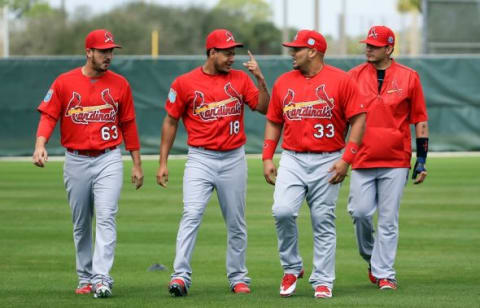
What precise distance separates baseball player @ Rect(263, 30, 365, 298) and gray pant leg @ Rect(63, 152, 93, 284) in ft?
4.64

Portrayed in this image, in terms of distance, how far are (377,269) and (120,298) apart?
6.71 feet

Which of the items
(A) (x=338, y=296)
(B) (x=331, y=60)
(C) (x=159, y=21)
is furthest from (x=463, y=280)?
(C) (x=159, y=21)

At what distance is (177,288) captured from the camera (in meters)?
8.02

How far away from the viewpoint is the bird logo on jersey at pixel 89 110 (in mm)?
8297

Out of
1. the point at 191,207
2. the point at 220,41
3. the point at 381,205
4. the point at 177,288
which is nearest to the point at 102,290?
the point at 177,288

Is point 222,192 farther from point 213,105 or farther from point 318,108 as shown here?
point 318,108

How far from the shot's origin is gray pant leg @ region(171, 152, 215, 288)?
26.9 feet

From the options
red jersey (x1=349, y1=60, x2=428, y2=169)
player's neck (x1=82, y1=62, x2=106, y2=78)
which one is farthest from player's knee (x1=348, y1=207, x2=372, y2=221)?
player's neck (x1=82, y1=62, x2=106, y2=78)

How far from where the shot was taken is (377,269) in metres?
8.55

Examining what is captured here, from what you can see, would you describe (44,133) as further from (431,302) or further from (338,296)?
(431,302)

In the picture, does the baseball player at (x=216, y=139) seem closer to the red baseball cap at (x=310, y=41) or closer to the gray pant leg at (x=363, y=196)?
the red baseball cap at (x=310, y=41)

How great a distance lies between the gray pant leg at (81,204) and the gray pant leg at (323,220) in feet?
5.67

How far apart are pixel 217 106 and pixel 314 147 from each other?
84 centimetres

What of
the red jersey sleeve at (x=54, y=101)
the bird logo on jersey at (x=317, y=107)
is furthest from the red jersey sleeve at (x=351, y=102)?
the red jersey sleeve at (x=54, y=101)
